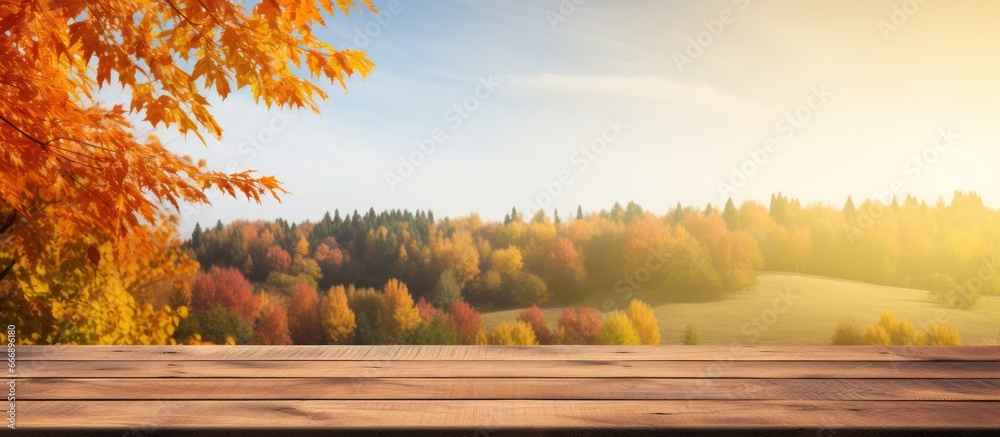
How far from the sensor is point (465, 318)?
5926mm

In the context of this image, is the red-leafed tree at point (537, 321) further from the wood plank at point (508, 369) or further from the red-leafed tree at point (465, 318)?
the wood plank at point (508, 369)

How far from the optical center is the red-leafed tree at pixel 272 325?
5.80m

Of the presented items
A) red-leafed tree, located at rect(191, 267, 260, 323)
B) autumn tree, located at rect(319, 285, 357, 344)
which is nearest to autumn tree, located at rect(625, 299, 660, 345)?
autumn tree, located at rect(319, 285, 357, 344)

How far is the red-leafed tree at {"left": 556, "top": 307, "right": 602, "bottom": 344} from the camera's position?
595 cm

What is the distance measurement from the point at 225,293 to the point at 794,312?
492 centimetres

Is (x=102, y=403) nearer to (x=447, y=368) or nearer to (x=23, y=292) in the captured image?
(x=447, y=368)

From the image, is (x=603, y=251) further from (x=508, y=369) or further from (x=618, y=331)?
(x=508, y=369)

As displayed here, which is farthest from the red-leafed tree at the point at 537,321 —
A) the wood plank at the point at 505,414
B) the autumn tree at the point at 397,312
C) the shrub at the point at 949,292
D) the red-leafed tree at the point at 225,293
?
the wood plank at the point at 505,414

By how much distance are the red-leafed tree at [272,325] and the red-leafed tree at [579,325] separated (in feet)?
7.72

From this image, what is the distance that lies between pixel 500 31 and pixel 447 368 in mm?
4579

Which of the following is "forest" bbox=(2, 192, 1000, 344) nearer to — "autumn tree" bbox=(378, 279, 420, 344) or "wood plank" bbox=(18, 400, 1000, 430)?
"autumn tree" bbox=(378, 279, 420, 344)

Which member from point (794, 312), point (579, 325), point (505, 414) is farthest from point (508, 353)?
point (794, 312)

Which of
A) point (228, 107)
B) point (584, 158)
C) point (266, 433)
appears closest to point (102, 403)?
point (266, 433)

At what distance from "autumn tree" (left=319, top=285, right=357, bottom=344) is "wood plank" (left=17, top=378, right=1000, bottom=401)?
4.26 m
